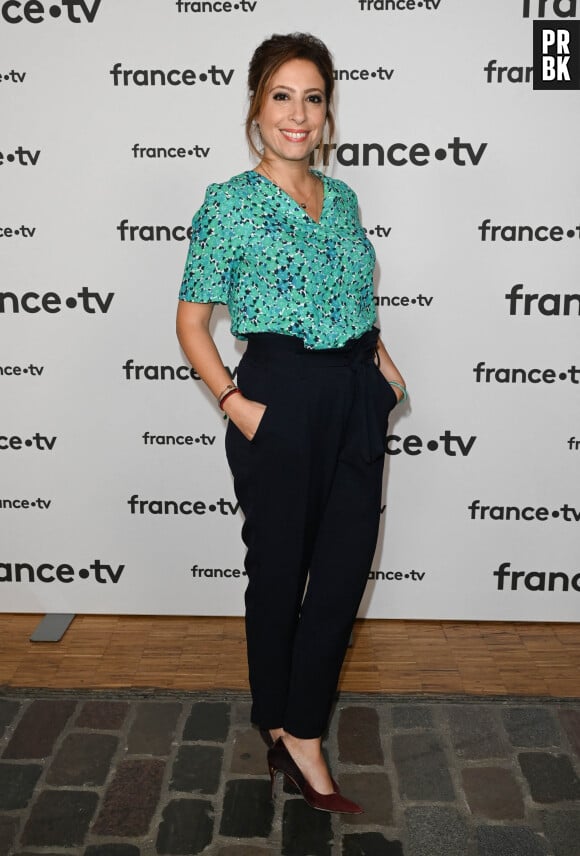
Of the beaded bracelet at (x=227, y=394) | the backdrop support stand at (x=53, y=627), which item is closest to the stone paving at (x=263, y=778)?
the backdrop support stand at (x=53, y=627)

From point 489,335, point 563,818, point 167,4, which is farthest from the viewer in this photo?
point 489,335

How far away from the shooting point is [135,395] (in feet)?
9.61

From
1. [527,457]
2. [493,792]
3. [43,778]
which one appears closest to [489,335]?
[527,457]

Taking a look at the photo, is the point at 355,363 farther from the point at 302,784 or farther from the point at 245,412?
the point at 302,784

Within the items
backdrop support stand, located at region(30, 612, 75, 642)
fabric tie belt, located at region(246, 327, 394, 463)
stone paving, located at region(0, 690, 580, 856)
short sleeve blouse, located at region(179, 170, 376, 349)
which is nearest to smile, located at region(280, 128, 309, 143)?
short sleeve blouse, located at region(179, 170, 376, 349)

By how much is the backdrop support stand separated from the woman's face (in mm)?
1928

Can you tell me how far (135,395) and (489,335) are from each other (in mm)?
1260

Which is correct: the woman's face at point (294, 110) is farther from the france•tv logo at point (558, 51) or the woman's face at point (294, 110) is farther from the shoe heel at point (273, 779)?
the shoe heel at point (273, 779)

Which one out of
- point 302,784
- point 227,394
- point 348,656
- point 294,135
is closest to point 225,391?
point 227,394

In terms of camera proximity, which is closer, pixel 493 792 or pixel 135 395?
pixel 493 792

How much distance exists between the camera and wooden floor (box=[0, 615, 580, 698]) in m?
2.71

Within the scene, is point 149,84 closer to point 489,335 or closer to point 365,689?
point 489,335

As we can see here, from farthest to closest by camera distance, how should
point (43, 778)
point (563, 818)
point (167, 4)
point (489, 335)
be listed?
1. point (489, 335)
2. point (167, 4)
3. point (43, 778)
4. point (563, 818)

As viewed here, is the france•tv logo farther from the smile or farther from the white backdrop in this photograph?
the smile
